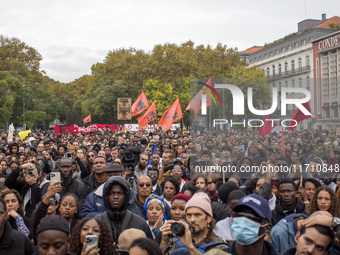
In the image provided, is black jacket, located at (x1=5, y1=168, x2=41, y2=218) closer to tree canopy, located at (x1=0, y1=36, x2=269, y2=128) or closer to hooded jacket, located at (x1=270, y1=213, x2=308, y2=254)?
hooded jacket, located at (x1=270, y1=213, x2=308, y2=254)

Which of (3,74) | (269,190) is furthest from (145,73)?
(269,190)

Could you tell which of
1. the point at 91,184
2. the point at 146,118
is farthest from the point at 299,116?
the point at 146,118

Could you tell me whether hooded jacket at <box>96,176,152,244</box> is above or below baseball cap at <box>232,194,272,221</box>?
below

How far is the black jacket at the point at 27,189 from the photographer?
244 inches

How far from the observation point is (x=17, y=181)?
6.75 m

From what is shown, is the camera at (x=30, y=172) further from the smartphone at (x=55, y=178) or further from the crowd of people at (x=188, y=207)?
the smartphone at (x=55, y=178)

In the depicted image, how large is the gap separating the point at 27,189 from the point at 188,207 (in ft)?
11.6

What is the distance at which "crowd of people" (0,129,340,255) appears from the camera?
3178 mm

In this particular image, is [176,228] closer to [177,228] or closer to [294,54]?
[177,228]

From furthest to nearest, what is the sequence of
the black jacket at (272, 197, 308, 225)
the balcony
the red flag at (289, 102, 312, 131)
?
the balcony < the red flag at (289, 102, 312, 131) < the black jacket at (272, 197, 308, 225)

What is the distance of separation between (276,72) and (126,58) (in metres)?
25.7

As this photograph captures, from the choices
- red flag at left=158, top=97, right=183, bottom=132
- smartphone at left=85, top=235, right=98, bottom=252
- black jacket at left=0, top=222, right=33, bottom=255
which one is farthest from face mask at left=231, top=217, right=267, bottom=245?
red flag at left=158, top=97, right=183, bottom=132

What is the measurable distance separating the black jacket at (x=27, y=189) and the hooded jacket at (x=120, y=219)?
1.96 meters

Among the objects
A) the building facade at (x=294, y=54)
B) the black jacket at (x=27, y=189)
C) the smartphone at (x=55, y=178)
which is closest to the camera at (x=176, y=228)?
the smartphone at (x=55, y=178)
